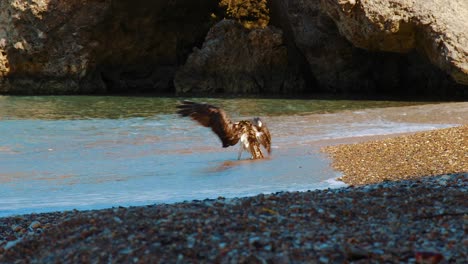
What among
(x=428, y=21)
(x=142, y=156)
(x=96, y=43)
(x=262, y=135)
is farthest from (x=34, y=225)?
(x=96, y=43)

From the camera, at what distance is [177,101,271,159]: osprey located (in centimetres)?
891

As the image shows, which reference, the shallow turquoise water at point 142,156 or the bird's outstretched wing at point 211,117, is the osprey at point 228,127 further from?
the shallow turquoise water at point 142,156

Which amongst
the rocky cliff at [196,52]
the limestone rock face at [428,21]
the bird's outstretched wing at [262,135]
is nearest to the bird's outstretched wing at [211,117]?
the bird's outstretched wing at [262,135]

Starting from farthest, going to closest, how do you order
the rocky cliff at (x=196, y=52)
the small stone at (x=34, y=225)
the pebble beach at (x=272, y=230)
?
1. the rocky cliff at (x=196, y=52)
2. the small stone at (x=34, y=225)
3. the pebble beach at (x=272, y=230)

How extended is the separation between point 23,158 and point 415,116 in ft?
23.7

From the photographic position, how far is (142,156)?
9891 millimetres

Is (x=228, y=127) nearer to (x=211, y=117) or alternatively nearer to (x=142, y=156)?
(x=211, y=117)

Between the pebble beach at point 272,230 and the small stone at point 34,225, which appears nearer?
the pebble beach at point 272,230

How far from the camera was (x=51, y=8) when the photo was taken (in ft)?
67.6

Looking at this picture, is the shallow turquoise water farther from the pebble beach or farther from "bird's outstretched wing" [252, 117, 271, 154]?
the pebble beach

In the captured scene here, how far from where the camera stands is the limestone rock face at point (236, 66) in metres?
22.2

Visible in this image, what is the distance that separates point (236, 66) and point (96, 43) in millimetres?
4147

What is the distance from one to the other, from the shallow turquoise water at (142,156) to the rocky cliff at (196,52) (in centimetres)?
392

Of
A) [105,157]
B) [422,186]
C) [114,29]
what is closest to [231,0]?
[114,29]
